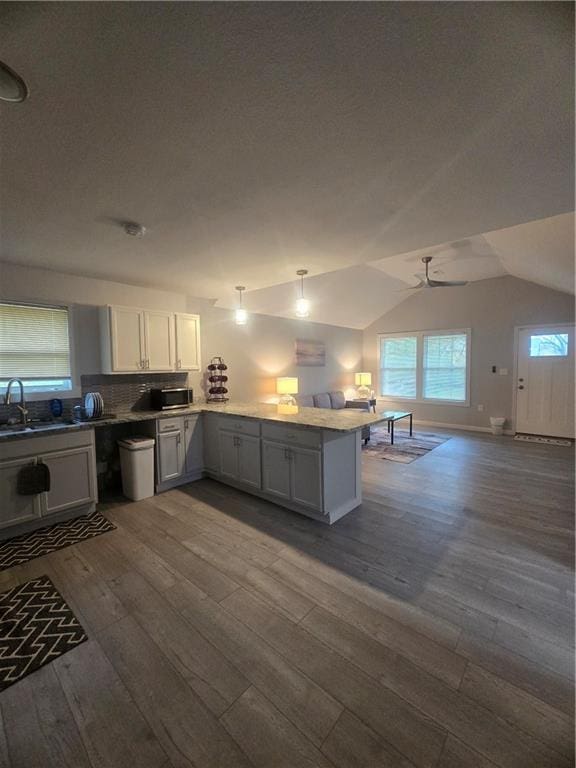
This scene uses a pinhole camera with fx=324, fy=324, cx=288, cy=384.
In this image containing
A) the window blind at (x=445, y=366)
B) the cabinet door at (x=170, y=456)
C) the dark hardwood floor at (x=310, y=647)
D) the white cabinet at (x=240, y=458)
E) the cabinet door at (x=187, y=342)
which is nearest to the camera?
the dark hardwood floor at (x=310, y=647)

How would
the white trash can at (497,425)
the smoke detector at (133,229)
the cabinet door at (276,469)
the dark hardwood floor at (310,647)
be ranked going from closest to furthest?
the dark hardwood floor at (310,647) < the smoke detector at (133,229) < the cabinet door at (276,469) < the white trash can at (497,425)

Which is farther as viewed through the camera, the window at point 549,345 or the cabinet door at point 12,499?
the window at point 549,345

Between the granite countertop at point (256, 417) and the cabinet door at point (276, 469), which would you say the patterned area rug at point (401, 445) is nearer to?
the granite countertop at point (256, 417)

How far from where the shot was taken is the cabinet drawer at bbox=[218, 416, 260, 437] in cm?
335

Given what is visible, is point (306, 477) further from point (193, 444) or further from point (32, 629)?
point (32, 629)

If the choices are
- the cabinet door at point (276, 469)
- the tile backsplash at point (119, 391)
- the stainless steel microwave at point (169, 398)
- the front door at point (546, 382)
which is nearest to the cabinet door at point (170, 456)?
the stainless steel microwave at point (169, 398)

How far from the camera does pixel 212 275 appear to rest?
140 inches

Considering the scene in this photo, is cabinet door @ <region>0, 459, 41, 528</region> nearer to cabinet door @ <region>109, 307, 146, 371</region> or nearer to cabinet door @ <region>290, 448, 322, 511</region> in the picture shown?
cabinet door @ <region>109, 307, 146, 371</region>

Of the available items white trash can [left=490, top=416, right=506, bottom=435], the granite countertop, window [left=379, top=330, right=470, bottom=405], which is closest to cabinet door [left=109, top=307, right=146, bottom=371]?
the granite countertop

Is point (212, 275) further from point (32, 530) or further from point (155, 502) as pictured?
point (32, 530)

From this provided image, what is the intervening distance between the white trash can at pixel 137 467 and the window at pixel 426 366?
585 centimetres

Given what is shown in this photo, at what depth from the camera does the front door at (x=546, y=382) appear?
18.3 ft

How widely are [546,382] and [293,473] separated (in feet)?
17.8

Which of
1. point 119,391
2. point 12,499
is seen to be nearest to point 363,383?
point 119,391
